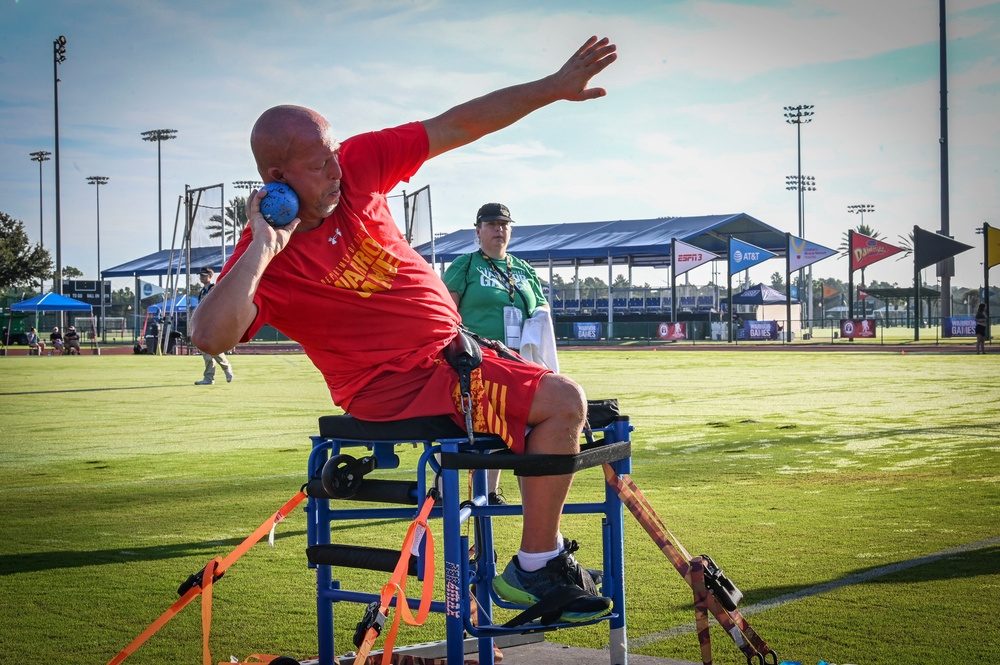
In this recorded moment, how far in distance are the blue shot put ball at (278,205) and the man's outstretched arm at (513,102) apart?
71 cm

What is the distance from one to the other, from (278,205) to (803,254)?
54761mm

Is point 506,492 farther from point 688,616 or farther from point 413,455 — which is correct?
point 688,616

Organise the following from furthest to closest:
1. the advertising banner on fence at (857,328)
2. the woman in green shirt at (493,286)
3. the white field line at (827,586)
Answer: the advertising banner on fence at (857,328), the woman in green shirt at (493,286), the white field line at (827,586)

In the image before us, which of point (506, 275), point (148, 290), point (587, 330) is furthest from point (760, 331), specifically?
point (506, 275)

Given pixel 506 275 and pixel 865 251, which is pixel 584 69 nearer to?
pixel 506 275

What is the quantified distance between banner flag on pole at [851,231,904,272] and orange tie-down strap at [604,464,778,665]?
165 feet

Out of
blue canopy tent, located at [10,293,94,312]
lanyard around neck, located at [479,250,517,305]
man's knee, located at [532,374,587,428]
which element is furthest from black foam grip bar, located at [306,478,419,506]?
blue canopy tent, located at [10,293,94,312]

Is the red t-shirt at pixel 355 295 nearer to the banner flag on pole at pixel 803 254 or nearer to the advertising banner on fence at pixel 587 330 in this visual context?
the banner flag on pole at pixel 803 254

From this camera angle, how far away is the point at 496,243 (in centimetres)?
715

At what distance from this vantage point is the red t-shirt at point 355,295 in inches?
126

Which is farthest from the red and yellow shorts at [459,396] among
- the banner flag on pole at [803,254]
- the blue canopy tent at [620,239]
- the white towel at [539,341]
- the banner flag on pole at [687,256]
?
the blue canopy tent at [620,239]

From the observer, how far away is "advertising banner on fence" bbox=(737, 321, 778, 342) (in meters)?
53.2

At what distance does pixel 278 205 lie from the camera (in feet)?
10.1

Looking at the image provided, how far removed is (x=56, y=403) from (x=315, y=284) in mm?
14907
